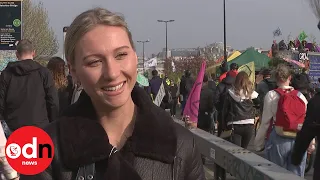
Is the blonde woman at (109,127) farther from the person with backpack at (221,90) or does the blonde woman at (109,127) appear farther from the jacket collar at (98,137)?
the person with backpack at (221,90)

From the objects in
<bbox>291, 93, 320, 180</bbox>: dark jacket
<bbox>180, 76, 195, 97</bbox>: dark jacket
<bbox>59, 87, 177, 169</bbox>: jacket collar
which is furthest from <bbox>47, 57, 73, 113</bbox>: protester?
<bbox>180, 76, 195, 97</bbox>: dark jacket

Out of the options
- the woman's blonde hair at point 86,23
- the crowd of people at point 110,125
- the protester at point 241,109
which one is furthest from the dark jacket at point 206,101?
the woman's blonde hair at point 86,23

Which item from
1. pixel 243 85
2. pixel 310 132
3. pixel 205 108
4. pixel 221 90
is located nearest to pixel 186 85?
pixel 205 108

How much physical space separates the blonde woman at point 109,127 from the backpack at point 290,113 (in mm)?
4732

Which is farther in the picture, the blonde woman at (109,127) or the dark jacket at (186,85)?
the dark jacket at (186,85)

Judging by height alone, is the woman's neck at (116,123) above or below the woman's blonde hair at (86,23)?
below

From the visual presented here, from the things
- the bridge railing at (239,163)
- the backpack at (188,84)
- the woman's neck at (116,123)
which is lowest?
the backpack at (188,84)

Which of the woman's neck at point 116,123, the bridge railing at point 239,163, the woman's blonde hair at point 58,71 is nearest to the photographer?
the woman's neck at point 116,123

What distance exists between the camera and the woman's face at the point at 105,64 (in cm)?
194

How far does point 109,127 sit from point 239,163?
11.1ft

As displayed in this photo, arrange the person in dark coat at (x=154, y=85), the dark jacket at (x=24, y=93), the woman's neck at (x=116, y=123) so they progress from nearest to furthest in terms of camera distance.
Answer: the woman's neck at (x=116, y=123) → the dark jacket at (x=24, y=93) → the person in dark coat at (x=154, y=85)

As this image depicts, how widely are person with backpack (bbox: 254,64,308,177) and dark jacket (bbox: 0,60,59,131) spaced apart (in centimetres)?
263

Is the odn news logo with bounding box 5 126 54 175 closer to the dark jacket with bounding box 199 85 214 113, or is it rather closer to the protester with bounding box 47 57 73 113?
the protester with bounding box 47 57 73 113

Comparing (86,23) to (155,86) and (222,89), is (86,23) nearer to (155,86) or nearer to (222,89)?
(222,89)
